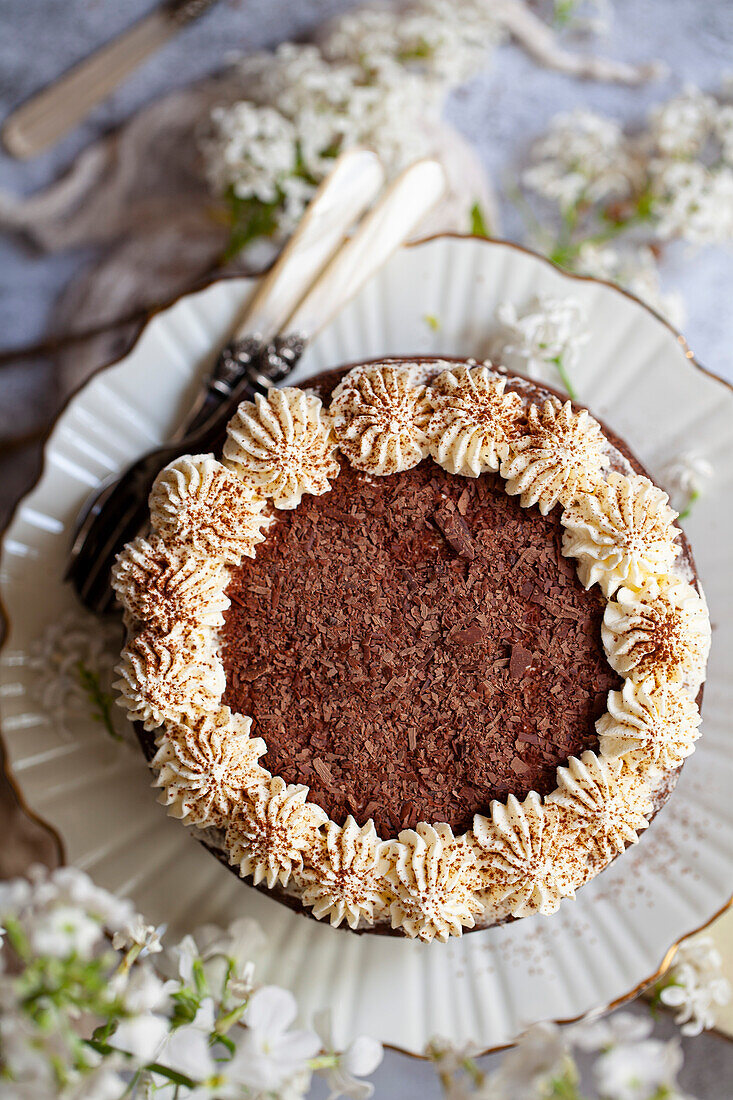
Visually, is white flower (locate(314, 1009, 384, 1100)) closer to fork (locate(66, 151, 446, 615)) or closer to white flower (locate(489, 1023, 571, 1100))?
white flower (locate(489, 1023, 571, 1100))

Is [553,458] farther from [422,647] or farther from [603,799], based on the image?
[603,799]

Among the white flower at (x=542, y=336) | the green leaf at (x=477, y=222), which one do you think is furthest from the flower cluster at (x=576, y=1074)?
the green leaf at (x=477, y=222)

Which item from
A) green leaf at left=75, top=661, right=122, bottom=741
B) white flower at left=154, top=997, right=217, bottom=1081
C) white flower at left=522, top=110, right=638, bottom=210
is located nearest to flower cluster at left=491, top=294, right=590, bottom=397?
white flower at left=522, top=110, right=638, bottom=210

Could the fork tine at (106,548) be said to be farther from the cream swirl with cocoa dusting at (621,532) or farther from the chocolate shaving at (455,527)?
the cream swirl with cocoa dusting at (621,532)

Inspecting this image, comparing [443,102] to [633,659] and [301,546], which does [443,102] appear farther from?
[633,659]

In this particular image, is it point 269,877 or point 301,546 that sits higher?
point 301,546

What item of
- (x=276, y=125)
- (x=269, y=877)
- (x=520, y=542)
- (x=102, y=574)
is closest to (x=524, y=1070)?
(x=269, y=877)
